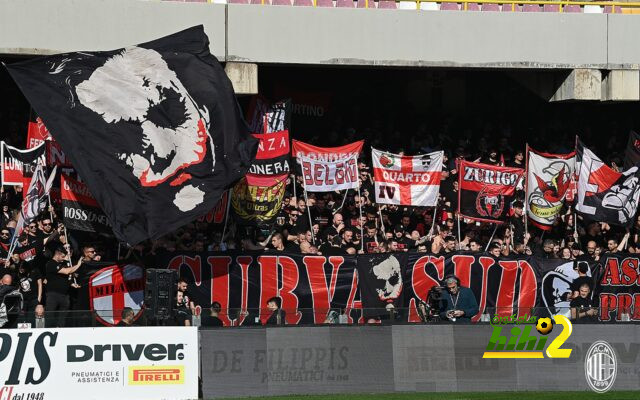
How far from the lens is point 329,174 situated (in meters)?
23.6

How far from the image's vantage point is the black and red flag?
68.5 feet

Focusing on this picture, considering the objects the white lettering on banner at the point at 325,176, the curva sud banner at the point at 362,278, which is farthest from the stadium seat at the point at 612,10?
the white lettering on banner at the point at 325,176

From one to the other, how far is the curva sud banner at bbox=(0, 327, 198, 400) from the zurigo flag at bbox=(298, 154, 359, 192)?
648 cm

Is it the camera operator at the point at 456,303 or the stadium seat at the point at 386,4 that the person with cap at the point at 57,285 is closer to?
the camera operator at the point at 456,303

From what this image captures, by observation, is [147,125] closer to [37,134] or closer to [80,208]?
[80,208]

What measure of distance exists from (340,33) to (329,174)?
3145 mm

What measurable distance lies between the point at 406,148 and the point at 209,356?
10.1 m

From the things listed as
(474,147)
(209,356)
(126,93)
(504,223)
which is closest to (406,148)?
(474,147)

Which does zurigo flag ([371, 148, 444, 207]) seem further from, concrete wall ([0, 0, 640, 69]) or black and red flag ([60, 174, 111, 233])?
black and red flag ([60, 174, 111, 233])

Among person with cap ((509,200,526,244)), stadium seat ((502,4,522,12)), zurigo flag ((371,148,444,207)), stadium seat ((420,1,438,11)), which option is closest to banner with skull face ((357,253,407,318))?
zurigo flag ((371,148,444,207))

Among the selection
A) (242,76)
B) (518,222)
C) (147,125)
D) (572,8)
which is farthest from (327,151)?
(572,8)

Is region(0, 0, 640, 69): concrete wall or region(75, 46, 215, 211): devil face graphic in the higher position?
region(0, 0, 640, 69): concrete wall

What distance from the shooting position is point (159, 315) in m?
17.7

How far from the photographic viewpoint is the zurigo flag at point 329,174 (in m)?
23.5
